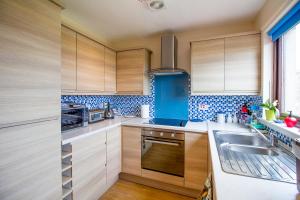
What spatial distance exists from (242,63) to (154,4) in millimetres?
1297

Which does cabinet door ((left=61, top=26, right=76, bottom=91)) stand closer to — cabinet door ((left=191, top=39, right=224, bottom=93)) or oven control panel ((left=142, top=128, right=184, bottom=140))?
oven control panel ((left=142, top=128, right=184, bottom=140))

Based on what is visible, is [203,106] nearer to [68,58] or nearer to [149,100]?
[149,100]

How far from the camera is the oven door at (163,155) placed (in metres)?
1.95

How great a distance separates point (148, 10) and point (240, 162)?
182 centimetres

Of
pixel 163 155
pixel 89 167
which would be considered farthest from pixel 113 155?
pixel 163 155

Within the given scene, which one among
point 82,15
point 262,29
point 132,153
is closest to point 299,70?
point 262,29

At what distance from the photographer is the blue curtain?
1216 mm

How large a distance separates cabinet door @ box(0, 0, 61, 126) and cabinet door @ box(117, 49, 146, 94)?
52.9 inches

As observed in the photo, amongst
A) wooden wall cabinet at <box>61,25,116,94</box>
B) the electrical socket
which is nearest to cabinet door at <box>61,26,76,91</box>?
wooden wall cabinet at <box>61,25,116,94</box>

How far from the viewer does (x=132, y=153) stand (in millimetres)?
2203

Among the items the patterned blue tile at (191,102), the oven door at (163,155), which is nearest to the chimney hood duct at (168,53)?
the patterned blue tile at (191,102)

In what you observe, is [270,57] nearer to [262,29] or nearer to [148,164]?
[262,29]

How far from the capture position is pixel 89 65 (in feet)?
6.68

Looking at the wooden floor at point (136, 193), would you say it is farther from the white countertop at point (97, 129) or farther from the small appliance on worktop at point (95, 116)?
the small appliance on worktop at point (95, 116)
